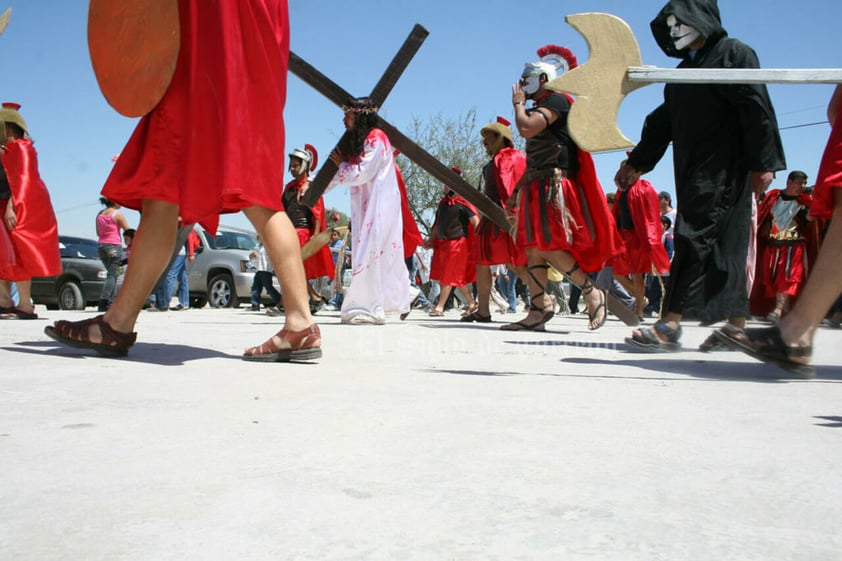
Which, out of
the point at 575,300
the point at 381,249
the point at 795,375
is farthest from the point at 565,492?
the point at 575,300

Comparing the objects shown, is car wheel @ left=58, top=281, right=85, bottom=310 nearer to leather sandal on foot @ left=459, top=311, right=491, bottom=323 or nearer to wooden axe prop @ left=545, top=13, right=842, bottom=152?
leather sandal on foot @ left=459, top=311, right=491, bottom=323

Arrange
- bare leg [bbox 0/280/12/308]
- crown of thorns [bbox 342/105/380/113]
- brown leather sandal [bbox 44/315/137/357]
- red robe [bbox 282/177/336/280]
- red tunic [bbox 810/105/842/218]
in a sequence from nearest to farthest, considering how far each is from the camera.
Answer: red tunic [bbox 810/105/842/218] → brown leather sandal [bbox 44/315/137/357] → bare leg [bbox 0/280/12/308] → crown of thorns [bbox 342/105/380/113] → red robe [bbox 282/177/336/280]

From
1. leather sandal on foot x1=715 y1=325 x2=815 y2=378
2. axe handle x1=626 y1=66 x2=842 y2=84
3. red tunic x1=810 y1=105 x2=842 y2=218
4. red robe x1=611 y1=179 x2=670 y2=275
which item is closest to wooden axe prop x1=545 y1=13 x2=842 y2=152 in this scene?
axe handle x1=626 y1=66 x2=842 y2=84

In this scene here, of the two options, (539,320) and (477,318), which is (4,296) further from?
(539,320)

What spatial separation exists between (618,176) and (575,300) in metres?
10.2

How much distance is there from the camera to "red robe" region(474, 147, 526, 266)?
7699mm

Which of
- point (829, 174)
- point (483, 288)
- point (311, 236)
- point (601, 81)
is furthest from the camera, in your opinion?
point (311, 236)

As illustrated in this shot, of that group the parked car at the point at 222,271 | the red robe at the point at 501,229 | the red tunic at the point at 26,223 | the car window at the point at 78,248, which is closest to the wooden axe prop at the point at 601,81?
the red robe at the point at 501,229

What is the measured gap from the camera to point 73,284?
13.4m

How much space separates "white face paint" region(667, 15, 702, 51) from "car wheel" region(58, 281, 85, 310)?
1200 centimetres

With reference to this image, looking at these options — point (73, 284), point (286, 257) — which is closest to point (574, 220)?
point (286, 257)

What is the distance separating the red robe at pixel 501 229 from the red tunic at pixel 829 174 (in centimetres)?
466

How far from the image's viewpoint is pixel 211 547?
962 millimetres

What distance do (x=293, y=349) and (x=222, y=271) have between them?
12049 millimetres
